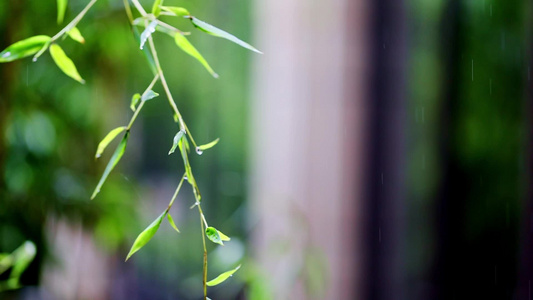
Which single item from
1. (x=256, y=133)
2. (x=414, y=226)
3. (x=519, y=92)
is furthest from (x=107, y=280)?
(x=519, y=92)

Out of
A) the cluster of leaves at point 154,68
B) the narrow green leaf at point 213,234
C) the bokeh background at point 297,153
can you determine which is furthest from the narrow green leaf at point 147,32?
the bokeh background at point 297,153

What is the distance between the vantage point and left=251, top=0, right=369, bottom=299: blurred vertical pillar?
64.7 inches

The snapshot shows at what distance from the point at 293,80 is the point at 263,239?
0.48 metres

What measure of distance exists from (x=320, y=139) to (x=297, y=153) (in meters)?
0.08

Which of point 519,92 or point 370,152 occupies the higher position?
point 519,92

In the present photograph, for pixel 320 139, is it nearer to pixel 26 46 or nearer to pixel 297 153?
pixel 297 153

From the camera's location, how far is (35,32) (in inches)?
41.8

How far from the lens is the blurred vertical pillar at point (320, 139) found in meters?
1.64

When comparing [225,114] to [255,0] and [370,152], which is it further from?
[370,152]

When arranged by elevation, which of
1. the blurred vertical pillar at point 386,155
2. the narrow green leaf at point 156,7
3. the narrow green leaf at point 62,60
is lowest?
the blurred vertical pillar at point 386,155

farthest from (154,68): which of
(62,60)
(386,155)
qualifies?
(386,155)

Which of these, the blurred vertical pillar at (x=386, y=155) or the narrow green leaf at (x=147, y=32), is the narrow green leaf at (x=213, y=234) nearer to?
the narrow green leaf at (x=147, y=32)

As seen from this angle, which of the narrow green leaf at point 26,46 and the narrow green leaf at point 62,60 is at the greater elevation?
the narrow green leaf at point 26,46

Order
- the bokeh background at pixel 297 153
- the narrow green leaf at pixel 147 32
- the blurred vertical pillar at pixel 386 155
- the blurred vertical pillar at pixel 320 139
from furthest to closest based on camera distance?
the blurred vertical pillar at pixel 320 139 < the blurred vertical pillar at pixel 386 155 < the bokeh background at pixel 297 153 < the narrow green leaf at pixel 147 32
